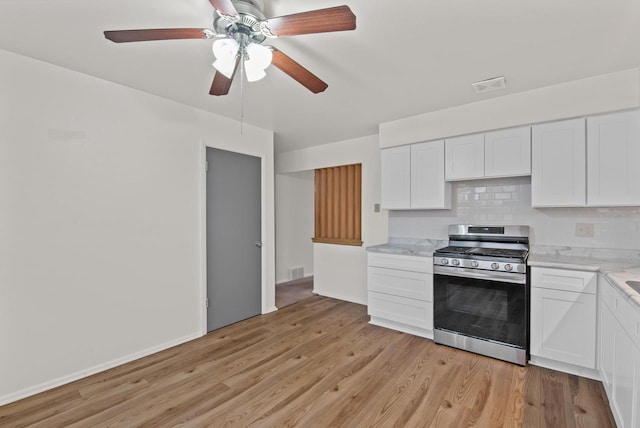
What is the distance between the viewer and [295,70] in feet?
6.08

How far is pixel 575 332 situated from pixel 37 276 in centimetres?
419

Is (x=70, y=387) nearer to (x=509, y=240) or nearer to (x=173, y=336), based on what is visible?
(x=173, y=336)

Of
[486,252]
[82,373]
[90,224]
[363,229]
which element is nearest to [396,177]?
[363,229]

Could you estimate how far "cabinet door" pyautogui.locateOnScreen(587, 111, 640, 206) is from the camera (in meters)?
2.38

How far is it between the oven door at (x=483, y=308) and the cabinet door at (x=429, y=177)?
86 cm

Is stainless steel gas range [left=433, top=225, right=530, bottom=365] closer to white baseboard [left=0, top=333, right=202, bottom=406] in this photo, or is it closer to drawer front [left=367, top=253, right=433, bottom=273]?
drawer front [left=367, top=253, right=433, bottom=273]

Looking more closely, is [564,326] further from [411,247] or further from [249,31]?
[249,31]

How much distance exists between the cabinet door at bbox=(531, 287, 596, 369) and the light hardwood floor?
0.58 ft

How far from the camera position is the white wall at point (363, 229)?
423cm

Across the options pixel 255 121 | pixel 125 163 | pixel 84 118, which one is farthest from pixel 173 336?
pixel 255 121

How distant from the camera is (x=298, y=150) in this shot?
203 inches

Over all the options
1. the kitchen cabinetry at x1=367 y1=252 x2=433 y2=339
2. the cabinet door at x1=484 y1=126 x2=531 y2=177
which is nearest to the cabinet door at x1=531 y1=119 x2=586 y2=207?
the cabinet door at x1=484 y1=126 x2=531 y2=177

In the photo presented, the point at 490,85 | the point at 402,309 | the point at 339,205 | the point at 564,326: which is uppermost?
the point at 490,85

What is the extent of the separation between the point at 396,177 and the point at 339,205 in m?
1.28
